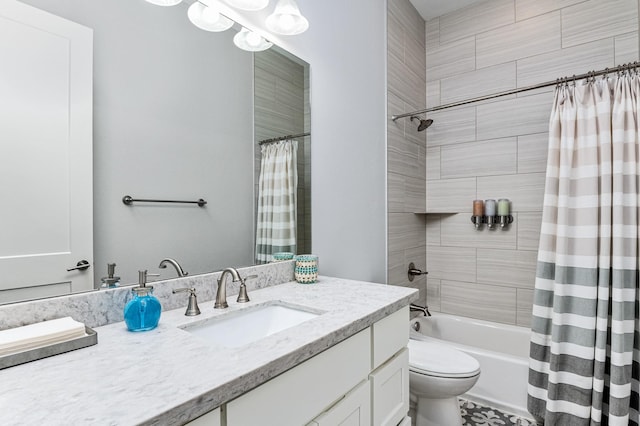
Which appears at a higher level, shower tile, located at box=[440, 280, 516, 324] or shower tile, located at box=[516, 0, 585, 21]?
shower tile, located at box=[516, 0, 585, 21]

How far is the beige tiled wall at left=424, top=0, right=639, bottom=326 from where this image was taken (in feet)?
7.47

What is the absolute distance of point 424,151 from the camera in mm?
2822

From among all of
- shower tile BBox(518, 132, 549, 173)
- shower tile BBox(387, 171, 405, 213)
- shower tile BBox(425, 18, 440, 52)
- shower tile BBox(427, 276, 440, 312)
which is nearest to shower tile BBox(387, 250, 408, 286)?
shower tile BBox(387, 171, 405, 213)

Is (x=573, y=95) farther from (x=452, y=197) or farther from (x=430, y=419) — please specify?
(x=430, y=419)

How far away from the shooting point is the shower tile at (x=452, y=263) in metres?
2.66

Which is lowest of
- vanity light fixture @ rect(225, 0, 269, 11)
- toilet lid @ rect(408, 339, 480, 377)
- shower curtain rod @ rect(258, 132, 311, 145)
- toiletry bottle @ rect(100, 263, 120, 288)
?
toilet lid @ rect(408, 339, 480, 377)

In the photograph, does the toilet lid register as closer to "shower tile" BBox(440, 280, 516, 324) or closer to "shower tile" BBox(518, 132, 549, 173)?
"shower tile" BBox(440, 280, 516, 324)

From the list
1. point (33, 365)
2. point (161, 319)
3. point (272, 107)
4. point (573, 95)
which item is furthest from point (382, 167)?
point (33, 365)

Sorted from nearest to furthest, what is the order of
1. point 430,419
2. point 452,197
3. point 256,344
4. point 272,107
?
point 256,344 → point 272,107 → point 430,419 → point 452,197

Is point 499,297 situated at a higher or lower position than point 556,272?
lower

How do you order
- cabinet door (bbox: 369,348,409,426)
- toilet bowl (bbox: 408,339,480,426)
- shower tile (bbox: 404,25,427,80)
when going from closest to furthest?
cabinet door (bbox: 369,348,409,426) < toilet bowl (bbox: 408,339,480,426) < shower tile (bbox: 404,25,427,80)

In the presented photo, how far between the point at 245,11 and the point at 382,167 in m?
1.23

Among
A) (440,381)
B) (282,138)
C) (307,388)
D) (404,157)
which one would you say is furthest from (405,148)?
(307,388)

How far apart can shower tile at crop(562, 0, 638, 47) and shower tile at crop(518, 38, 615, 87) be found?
2.0 inches
